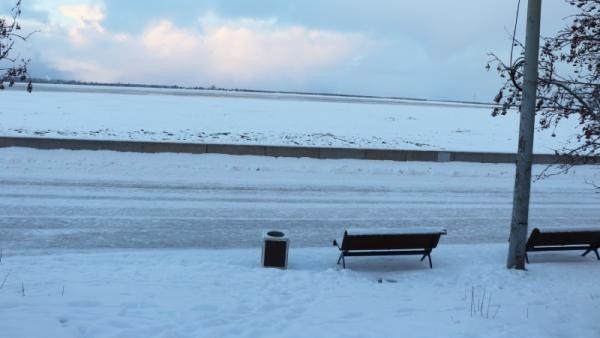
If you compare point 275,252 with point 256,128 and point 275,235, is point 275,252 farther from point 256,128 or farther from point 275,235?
point 256,128

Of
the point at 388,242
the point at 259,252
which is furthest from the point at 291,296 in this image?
the point at 259,252

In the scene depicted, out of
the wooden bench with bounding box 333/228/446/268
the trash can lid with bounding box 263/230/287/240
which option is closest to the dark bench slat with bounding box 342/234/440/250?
the wooden bench with bounding box 333/228/446/268

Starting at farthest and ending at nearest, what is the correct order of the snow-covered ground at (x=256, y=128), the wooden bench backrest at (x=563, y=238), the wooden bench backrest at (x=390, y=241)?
the snow-covered ground at (x=256, y=128) < the wooden bench backrest at (x=563, y=238) < the wooden bench backrest at (x=390, y=241)

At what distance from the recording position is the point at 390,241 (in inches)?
334

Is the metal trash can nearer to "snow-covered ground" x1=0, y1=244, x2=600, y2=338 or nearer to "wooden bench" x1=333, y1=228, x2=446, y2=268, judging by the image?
"snow-covered ground" x1=0, y1=244, x2=600, y2=338

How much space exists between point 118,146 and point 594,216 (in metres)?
14.2

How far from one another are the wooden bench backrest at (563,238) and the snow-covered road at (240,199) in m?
1.71

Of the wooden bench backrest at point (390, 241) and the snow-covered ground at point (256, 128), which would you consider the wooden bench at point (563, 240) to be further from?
the snow-covered ground at point (256, 128)

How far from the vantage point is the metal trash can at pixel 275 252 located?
26.3 feet

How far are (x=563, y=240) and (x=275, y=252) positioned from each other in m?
4.51

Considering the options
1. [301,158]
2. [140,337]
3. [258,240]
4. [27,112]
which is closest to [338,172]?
[301,158]

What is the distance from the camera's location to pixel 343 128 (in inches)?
1288

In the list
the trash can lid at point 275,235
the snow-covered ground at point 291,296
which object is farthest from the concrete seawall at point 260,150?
the trash can lid at point 275,235

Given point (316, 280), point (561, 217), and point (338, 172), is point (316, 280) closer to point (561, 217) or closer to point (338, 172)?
point (561, 217)
